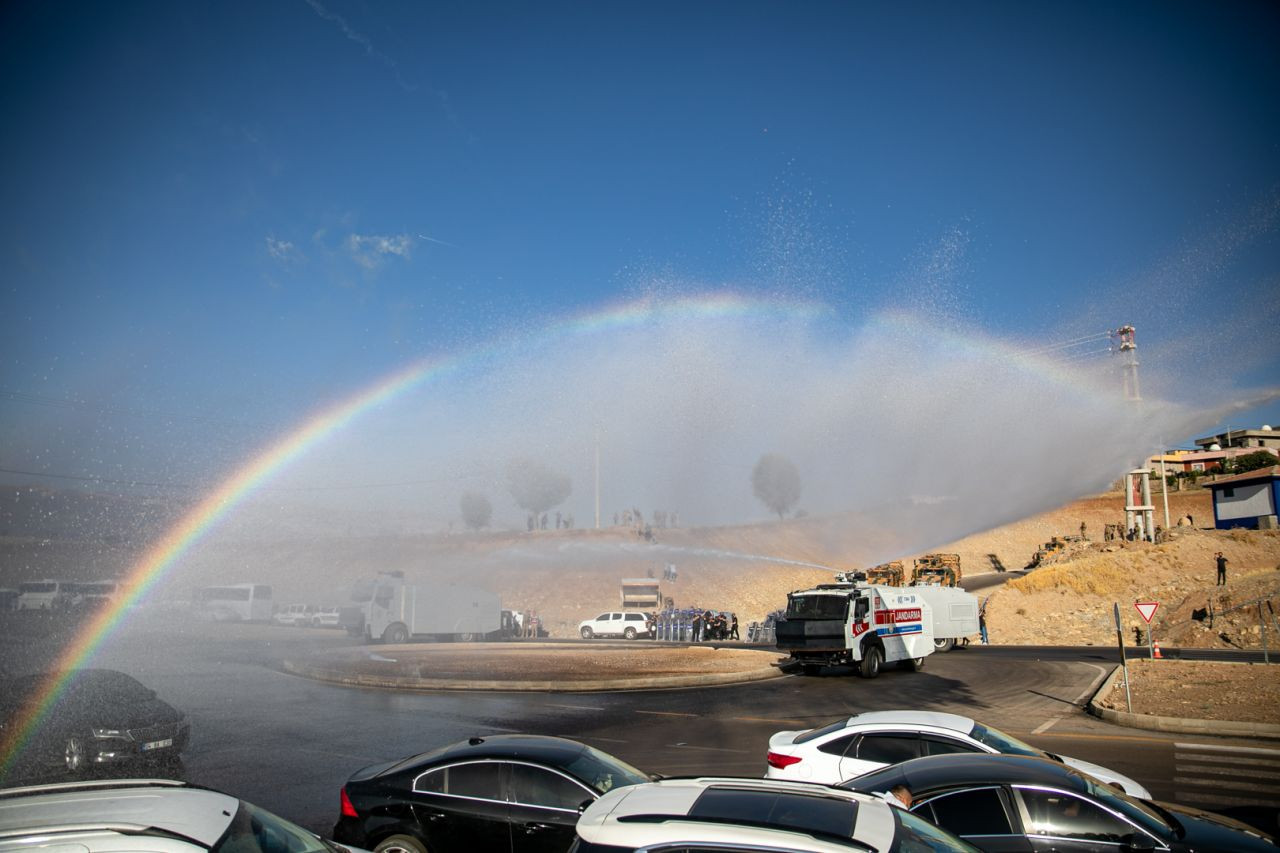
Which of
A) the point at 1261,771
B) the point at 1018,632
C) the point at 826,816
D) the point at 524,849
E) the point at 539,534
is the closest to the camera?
the point at 826,816

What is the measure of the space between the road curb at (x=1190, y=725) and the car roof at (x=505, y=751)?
13.1 meters

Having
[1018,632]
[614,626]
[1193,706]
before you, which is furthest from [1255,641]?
[614,626]

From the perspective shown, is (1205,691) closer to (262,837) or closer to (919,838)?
(919,838)

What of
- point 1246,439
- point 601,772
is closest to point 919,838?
point 601,772

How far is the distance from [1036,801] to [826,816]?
319cm

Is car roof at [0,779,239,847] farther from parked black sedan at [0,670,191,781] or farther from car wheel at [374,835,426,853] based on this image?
parked black sedan at [0,670,191,781]

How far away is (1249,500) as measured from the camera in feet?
189

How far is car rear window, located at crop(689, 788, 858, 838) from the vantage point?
152 inches

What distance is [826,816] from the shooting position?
4.02 m

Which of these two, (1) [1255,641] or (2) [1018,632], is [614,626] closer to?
(2) [1018,632]

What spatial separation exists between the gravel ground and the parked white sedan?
954 cm

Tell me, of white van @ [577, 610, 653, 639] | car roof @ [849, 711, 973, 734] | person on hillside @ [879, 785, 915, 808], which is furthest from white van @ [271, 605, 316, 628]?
person on hillside @ [879, 785, 915, 808]

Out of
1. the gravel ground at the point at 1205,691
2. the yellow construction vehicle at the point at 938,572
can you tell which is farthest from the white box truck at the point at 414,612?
the gravel ground at the point at 1205,691

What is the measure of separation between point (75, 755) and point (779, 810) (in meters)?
12.3
